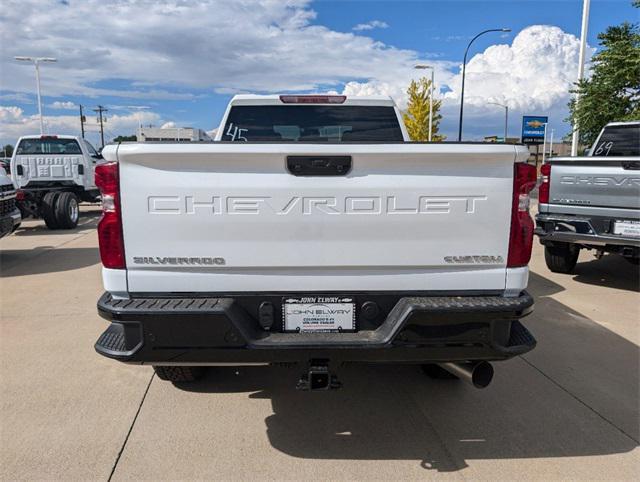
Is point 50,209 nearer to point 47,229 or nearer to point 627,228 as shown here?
point 47,229

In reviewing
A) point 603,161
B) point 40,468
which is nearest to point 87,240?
point 40,468

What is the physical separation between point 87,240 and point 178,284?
8.96 metres

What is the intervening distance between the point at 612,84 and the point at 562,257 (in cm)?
635

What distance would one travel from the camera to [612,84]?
1136 cm

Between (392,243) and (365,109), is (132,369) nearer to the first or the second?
(392,243)

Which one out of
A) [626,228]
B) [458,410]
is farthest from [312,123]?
[626,228]

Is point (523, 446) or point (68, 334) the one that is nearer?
point (523, 446)

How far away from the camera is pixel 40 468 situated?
9.09 feet

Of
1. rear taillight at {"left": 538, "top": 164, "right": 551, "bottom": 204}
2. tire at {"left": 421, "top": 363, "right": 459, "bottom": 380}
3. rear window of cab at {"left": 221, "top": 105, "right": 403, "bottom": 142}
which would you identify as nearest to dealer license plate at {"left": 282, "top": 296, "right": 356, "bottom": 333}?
tire at {"left": 421, "top": 363, "right": 459, "bottom": 380}

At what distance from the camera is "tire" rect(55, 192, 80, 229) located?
39.1 feet

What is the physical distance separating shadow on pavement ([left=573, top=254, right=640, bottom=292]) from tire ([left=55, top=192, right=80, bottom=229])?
1071 cm

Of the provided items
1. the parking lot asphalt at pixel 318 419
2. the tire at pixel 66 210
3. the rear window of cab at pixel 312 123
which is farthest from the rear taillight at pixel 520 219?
the tire at pixel 66 210

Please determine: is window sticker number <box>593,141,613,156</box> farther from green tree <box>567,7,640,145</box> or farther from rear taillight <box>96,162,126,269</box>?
rear taillight <box>96,162,126,269</box>

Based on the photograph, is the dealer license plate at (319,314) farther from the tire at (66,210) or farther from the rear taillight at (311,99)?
the tire at (66,210)
